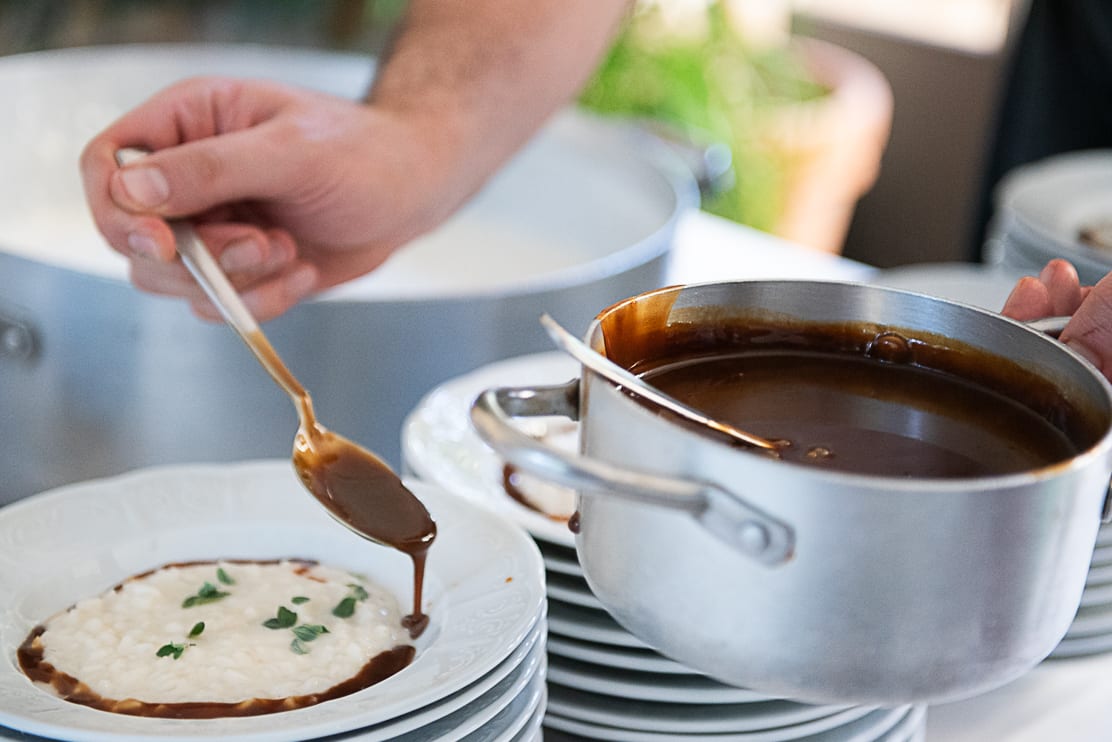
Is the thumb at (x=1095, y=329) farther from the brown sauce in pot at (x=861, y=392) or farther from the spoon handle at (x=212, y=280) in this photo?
the spoon handle at (x=212, y=280)

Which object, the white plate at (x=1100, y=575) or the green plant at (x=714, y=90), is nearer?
the white plate at (x=1100, y=575)

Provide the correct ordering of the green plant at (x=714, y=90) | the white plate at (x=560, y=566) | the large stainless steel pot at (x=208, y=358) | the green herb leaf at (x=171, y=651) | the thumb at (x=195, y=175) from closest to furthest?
the green herb leaf at (x=171, y=651) < the white plate at (x=560, y=566) < the thumb at (x=195, y=175) < the large stainless steel pot at (x=208, y=358) < the green plant at (x=714, y=90)

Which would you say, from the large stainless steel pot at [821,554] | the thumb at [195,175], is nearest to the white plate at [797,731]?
the large stainless steel pot at [821,554]

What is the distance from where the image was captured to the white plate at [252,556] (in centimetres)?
60

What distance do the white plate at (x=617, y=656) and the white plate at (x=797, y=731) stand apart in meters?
0.04

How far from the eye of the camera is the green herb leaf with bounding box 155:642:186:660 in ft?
2.22

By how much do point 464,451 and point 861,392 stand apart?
38 centimetres

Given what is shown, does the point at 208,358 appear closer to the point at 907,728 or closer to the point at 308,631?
the point at 308,631

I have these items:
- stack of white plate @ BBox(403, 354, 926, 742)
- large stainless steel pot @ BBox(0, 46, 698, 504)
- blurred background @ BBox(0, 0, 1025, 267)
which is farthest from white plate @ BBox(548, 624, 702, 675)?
blurred background @ BBox(0, 0, 1025, 267)

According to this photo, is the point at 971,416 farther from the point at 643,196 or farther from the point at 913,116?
the point at 913,116

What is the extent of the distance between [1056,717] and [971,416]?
318 mm

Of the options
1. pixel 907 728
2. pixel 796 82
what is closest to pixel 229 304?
pixel 907 728

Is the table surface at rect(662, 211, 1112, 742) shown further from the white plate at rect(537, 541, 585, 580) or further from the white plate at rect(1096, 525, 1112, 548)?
the white plate at rect(537, 541, 585, 580)

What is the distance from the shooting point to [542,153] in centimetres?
169
